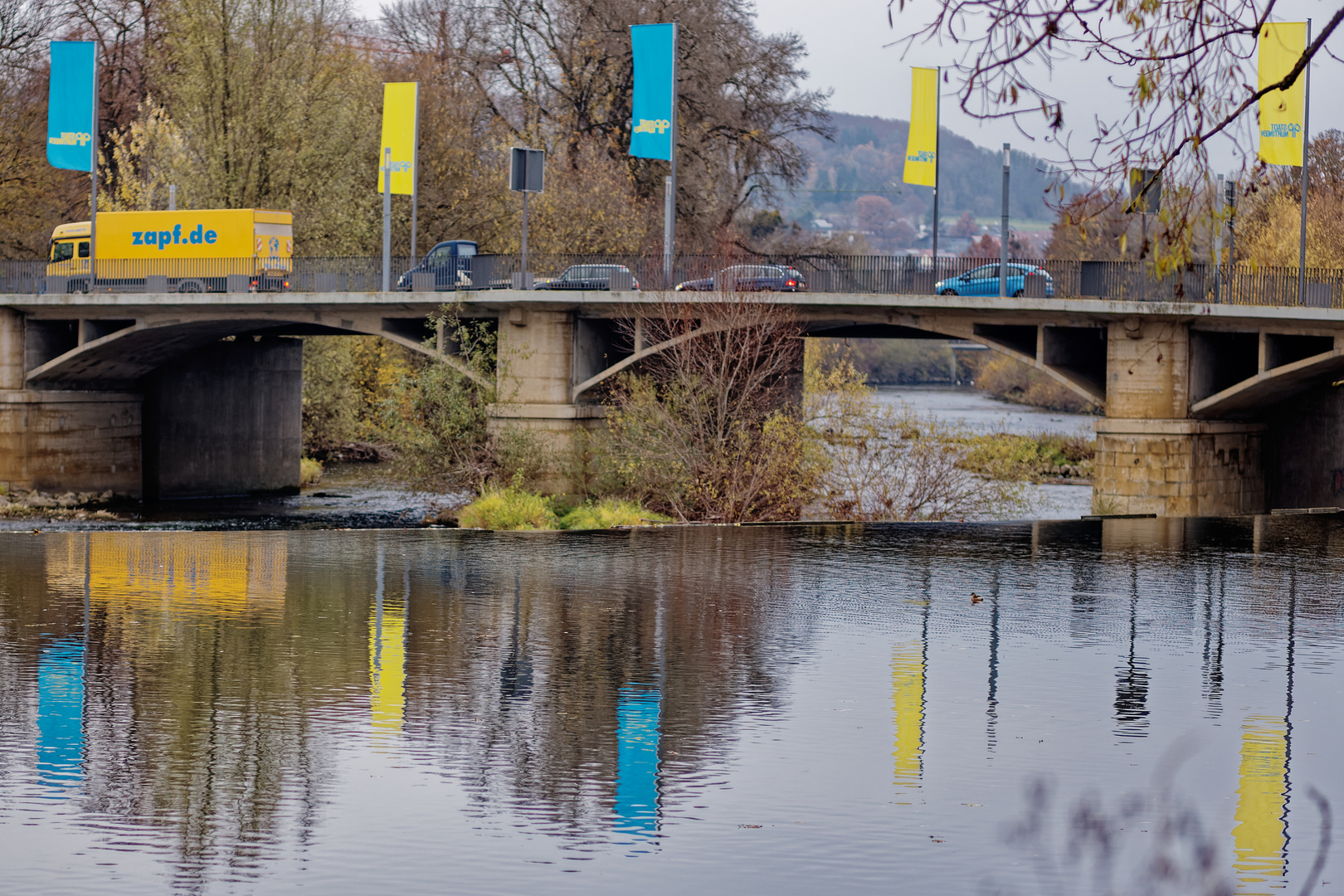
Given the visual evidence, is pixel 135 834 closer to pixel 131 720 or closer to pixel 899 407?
pixel 131 720

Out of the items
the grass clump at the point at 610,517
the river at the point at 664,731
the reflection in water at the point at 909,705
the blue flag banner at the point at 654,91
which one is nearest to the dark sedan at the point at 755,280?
the blue flag banner at the point at 654,91

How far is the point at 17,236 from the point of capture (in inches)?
2283

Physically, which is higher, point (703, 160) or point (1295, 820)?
point (703, 160)

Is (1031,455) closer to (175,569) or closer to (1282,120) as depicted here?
(1282,120)

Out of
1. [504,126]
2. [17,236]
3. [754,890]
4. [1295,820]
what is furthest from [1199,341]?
[17,236]

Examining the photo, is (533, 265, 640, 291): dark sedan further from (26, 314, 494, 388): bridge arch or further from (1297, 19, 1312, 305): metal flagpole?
(1297, 19, 1312, 305): metal flagpole

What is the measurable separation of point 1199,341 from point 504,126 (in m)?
32.5

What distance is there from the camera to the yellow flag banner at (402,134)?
1635 inches

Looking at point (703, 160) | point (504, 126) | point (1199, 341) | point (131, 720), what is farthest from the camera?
point (504, 126)

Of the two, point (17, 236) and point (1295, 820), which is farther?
point (17, 236)

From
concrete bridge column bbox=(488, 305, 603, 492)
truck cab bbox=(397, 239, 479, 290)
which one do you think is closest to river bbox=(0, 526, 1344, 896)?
concrete bridge column bbox=(488, 305, 603, 492)

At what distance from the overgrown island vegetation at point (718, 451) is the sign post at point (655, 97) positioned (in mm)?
3476

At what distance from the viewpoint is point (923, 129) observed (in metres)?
39.3

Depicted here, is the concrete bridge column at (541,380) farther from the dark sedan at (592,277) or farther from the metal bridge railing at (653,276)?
the metal bridge railing at (653,276)
